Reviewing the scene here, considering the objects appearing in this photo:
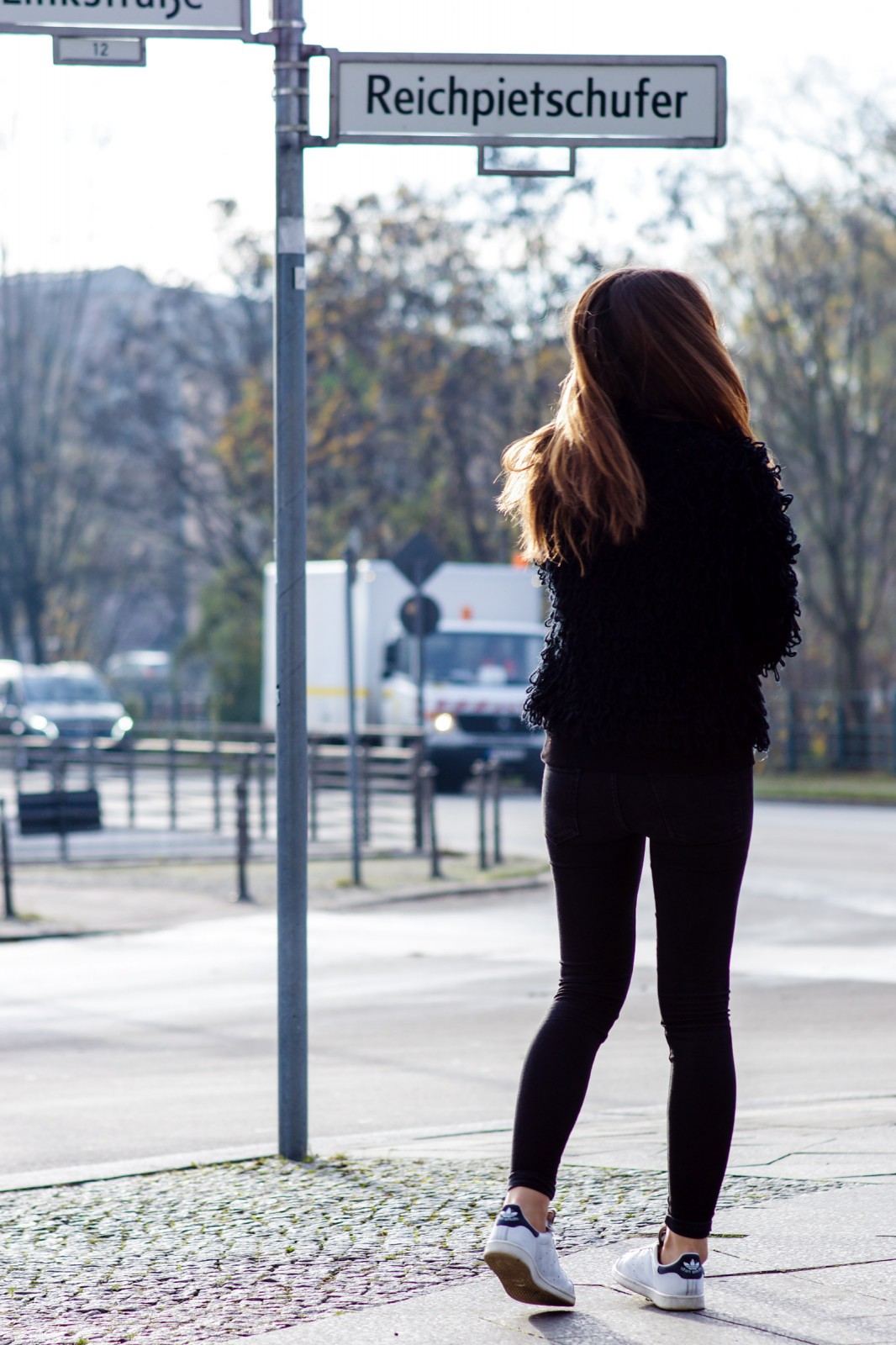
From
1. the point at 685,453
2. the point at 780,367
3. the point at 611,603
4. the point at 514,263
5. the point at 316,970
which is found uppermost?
the point at 514,263

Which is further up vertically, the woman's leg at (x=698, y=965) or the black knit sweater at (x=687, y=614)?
the black knit sweater at (x=687, y=614)

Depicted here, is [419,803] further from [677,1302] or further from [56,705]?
[56,705]

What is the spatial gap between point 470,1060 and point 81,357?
42.0 meters

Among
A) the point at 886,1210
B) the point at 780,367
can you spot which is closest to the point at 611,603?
the point at 886,1210

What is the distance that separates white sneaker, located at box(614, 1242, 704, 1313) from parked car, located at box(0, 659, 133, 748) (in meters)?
32.2

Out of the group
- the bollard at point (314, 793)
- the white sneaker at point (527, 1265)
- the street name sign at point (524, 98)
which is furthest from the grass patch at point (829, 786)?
the white sneaker at point (527, 1265)

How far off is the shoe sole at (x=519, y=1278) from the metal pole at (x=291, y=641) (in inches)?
63.2

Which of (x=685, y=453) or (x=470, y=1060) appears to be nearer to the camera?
(x=685, y=453)

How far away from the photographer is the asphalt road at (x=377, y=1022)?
627 cm

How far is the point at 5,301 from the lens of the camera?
44.9 m

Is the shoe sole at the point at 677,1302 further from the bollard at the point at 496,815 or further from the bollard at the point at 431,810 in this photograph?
the bollard at the point at 496,815

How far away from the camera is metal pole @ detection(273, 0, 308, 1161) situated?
16.0ft

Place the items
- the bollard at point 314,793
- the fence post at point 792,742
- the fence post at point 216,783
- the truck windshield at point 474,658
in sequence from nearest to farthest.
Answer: the bollard at point 314,793, the fence post at point 216,783, the truck windshield at point 474,658, the fence post at point 792,742

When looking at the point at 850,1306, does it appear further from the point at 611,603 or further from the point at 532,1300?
the point at 611,603
